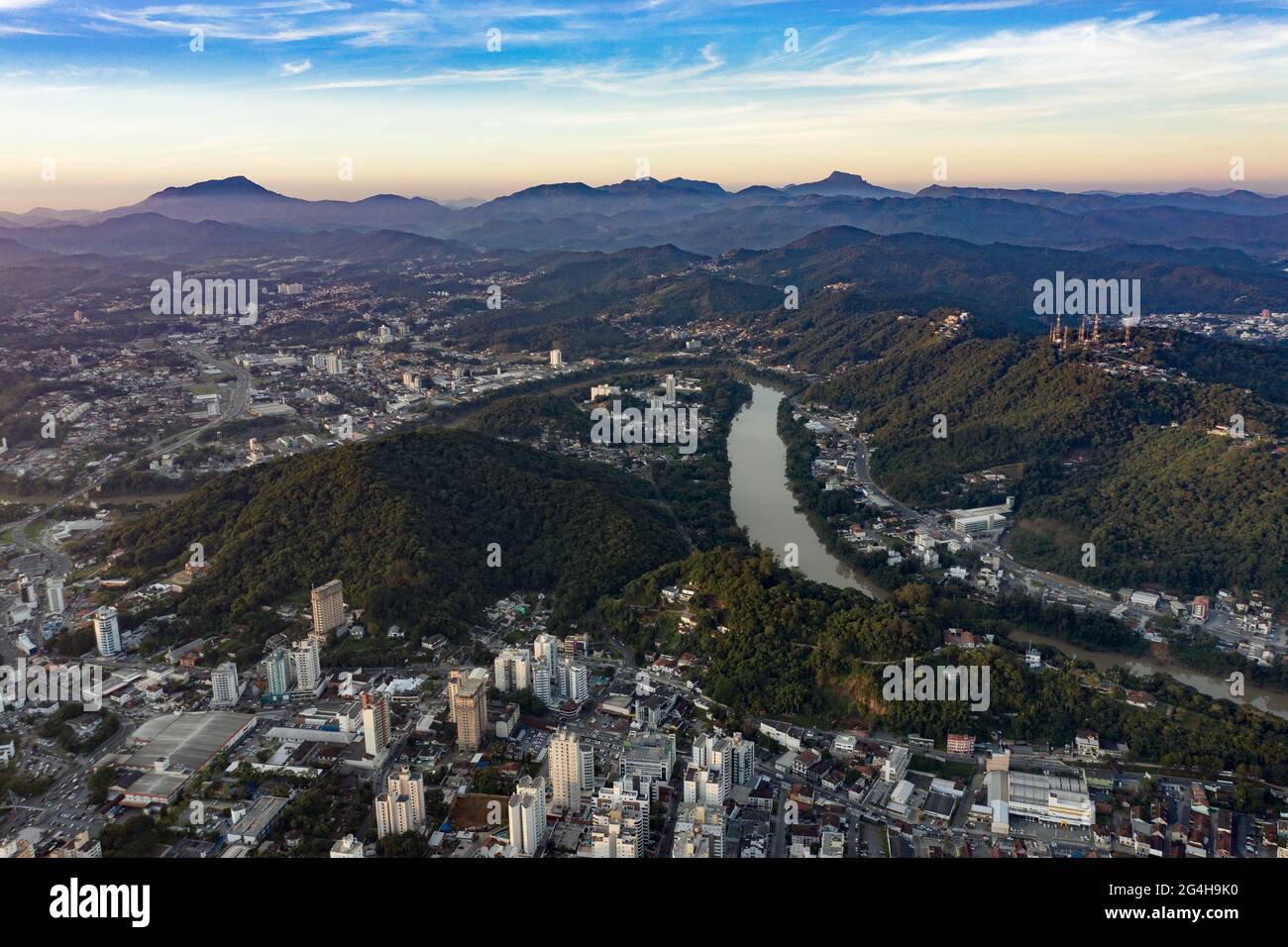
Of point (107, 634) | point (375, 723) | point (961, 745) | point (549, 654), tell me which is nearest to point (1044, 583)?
point (961, 745)

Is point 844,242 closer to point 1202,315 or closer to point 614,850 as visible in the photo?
point 1202,315

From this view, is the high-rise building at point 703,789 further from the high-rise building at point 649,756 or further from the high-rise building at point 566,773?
the high-rise building at point 566,773

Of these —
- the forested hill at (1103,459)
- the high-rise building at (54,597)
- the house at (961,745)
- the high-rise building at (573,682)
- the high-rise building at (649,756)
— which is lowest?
the house at (961,745)

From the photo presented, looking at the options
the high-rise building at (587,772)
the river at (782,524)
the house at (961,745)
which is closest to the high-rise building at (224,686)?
the high-rise building at (587,772)

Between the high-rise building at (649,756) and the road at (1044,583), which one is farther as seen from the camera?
the road at (1044,583)

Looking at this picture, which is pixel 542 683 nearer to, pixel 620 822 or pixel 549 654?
pixel 549 654

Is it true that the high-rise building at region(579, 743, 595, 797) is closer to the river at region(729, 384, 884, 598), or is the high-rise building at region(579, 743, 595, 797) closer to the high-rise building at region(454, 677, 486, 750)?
the high-rise building at region(454, 677, 486, 750)

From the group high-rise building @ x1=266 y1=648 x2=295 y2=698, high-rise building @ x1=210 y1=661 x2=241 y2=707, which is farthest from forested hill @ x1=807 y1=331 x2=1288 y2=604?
high-rise building @ x1=210 y1=661 x2=241 y2=707
